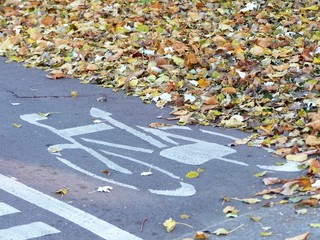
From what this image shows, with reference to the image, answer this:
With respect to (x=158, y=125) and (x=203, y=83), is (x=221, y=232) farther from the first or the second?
(x=203, y=83)

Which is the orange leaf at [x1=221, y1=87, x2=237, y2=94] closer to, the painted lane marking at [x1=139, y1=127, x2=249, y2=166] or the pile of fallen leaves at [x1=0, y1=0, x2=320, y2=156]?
the pile of fallen leaves at [x1=0, y1=0, x2=320, y2=156]

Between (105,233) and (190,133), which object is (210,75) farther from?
(105,233)

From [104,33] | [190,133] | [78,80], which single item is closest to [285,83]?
[190,133]

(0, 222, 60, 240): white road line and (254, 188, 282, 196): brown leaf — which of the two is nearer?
(0, 222, 60, 240): white road line

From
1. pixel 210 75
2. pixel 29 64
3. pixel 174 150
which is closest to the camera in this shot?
pixel 174 150

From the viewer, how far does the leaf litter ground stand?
6.93 meters

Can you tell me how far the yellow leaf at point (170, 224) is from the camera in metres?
4.96

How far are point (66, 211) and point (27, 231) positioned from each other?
14.9 inches

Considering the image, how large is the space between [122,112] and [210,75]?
1152 millimetres

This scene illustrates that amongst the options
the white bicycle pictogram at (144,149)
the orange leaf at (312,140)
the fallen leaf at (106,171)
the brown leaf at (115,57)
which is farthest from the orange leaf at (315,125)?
the brown leaf at (115,57)

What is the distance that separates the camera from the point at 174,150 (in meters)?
6.46

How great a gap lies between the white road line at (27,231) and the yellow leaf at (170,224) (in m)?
0.70

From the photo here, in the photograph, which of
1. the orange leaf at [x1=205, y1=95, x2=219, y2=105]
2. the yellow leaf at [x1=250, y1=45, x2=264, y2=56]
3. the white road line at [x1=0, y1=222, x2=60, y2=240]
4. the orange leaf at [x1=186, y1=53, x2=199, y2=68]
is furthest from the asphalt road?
the yellow leaf at [x1=250, y1=45, x2=264, y2=56]

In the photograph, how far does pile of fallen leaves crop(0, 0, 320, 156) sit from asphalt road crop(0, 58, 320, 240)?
0.33 m
